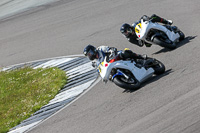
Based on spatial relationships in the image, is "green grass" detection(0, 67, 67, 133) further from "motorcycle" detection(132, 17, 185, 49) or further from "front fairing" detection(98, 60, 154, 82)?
"motorcycle" detection(132, 17, 185, 49)

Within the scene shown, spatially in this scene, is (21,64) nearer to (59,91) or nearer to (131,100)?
(59,91)

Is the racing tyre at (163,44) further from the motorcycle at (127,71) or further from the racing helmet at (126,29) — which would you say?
the motorcycle at (127,71)

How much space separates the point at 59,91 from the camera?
46.5ft

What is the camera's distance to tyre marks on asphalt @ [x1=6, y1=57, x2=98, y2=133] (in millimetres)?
12555

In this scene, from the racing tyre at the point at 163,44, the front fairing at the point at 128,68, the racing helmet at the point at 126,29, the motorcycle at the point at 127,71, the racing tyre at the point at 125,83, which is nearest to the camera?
the racing tyre at the point at 125,83

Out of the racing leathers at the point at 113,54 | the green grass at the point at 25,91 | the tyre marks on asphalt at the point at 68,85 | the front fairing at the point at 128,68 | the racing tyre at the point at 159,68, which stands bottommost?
the green grass at the point at 25,91

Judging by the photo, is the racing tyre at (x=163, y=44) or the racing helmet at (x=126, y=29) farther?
the racing helmet at (x=126, y=29)

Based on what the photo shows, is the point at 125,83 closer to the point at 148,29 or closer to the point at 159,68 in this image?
the point at 159,68

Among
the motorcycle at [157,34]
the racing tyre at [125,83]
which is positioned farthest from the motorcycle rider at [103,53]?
the motorcycle at [157,34]

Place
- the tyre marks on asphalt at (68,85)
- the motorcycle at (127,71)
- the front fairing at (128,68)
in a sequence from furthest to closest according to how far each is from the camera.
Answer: the tyre marks on asphalt at (68,85) → the front fairing at (128,68) → the motorcycle at (127,71)

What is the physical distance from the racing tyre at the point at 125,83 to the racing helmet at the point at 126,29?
8.70 ft

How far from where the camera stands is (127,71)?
1177 centimetres

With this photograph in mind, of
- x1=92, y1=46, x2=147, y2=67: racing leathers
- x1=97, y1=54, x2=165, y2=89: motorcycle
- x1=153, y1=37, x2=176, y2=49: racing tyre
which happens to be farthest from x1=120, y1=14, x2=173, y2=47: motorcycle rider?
x1=97, y1=54, x2=165, y2=89: motorcycle

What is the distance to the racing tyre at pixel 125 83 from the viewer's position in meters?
11.3
